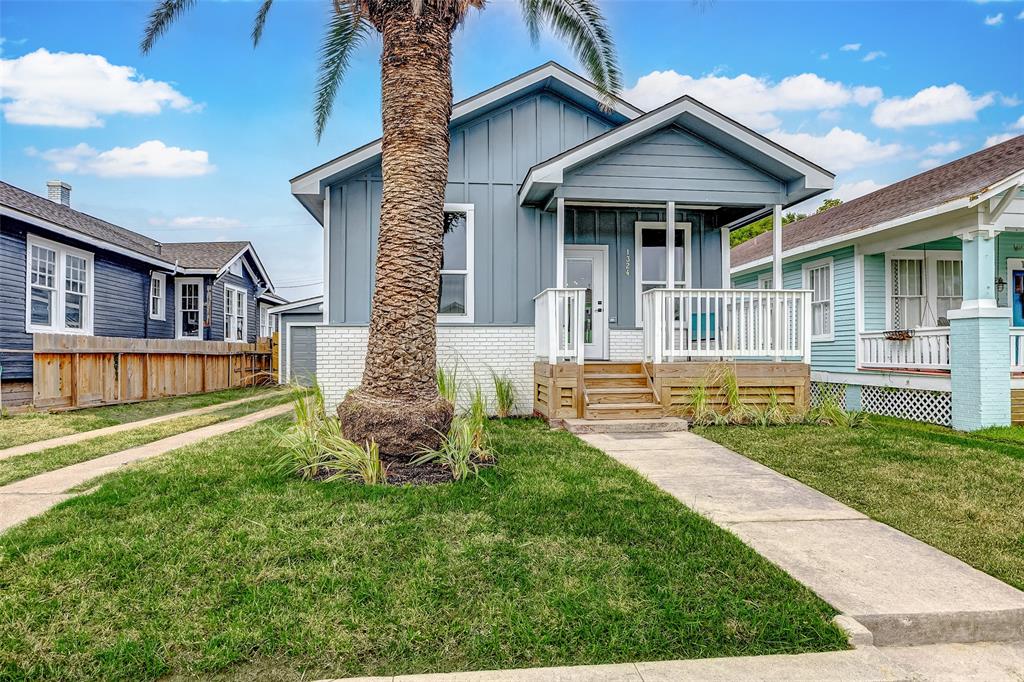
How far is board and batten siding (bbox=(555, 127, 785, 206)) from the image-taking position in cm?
828

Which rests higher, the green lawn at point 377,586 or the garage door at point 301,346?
the garage door at point 301,346

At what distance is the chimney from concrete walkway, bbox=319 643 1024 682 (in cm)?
2123

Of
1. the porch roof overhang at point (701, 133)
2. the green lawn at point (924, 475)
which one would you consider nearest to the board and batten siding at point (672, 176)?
the porch roof overhang at point (701, 133)

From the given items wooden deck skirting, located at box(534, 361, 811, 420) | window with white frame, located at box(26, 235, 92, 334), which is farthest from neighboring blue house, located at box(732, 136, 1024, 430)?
window with white frame, located at box(26, 235, 92, 334)

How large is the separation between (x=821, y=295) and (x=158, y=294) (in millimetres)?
19134

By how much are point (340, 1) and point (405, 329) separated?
383 cm

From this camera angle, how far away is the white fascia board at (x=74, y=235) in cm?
1078

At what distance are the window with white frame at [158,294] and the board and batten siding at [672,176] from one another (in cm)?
1497

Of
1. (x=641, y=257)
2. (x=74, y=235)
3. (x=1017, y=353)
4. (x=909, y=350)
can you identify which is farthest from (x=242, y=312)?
Result: (x=1017, y=353)

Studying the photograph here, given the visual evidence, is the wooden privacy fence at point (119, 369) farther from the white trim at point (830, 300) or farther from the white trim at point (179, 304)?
the white trim at point (830, 300)

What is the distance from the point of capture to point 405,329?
A: 5008 millimetres

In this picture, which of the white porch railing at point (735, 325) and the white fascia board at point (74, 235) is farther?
the white fascia board at point (74, 235)

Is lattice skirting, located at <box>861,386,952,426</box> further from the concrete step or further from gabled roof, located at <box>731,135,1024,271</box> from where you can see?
the concrete step

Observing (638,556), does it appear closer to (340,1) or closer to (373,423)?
(373,423)
